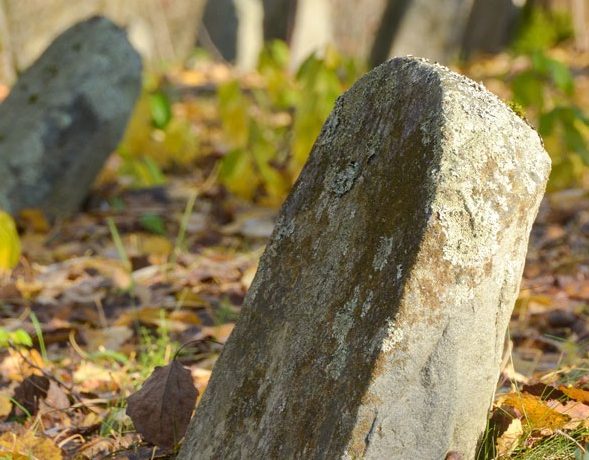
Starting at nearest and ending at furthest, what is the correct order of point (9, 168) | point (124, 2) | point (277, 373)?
point (277, 373) → point (9, 168) → point (124, 2)

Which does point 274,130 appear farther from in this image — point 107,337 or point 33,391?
point 33,391

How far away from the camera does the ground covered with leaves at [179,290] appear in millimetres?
1890

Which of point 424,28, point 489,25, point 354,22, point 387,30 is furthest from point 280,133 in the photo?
point 354,22

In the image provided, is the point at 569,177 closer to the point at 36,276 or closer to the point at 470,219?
the point at 36,276

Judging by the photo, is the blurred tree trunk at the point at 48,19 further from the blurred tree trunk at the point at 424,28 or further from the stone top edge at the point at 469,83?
the stone top edge at the point at 469,83

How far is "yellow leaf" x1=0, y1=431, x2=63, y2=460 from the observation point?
1.89 meters

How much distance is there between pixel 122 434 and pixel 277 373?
664mm

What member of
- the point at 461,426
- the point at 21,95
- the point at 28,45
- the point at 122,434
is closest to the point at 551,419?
the point at 461,426

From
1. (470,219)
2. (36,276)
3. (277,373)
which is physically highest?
(470,219)

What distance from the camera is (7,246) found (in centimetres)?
369

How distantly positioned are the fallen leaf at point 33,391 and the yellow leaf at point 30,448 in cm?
29

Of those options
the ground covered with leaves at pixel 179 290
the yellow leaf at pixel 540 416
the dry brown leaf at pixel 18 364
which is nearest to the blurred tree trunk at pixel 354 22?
the ground covered with leaves at pixel 179 290

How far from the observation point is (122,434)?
6.92 ft

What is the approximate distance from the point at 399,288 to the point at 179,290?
221cm
